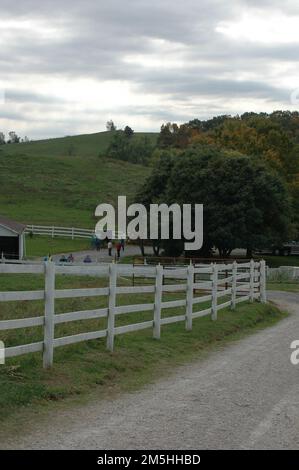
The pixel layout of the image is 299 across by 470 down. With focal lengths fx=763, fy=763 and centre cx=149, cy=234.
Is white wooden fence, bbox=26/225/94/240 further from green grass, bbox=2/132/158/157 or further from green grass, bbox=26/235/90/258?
green grass, bbox=2/132/158/157

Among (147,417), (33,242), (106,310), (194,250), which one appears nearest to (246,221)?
(194,250)

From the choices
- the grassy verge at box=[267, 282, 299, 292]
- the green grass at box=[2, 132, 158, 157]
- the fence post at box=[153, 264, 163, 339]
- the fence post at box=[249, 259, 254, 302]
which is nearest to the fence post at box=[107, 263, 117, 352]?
the fence post at box=[153, 264, 163, 339]

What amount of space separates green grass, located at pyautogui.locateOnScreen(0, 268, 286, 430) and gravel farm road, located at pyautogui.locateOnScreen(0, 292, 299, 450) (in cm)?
51

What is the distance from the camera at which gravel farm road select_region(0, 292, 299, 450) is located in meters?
7.47

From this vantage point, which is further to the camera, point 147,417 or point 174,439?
point 147,417

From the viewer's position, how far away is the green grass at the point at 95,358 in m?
9.54

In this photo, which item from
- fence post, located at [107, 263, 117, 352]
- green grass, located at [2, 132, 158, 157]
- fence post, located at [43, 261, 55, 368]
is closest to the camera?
fence post, located at [43, 261, 55, 368]

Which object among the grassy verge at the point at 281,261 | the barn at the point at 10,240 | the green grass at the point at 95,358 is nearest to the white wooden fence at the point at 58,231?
the grassy verge at the point at 281,261

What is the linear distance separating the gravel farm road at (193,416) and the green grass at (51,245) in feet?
149

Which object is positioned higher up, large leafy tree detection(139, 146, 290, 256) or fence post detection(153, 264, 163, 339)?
large leafy tree detection(139, 146, 290, 256)

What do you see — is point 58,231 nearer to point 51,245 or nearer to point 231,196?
point 51,245

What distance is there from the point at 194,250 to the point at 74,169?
213 ft
